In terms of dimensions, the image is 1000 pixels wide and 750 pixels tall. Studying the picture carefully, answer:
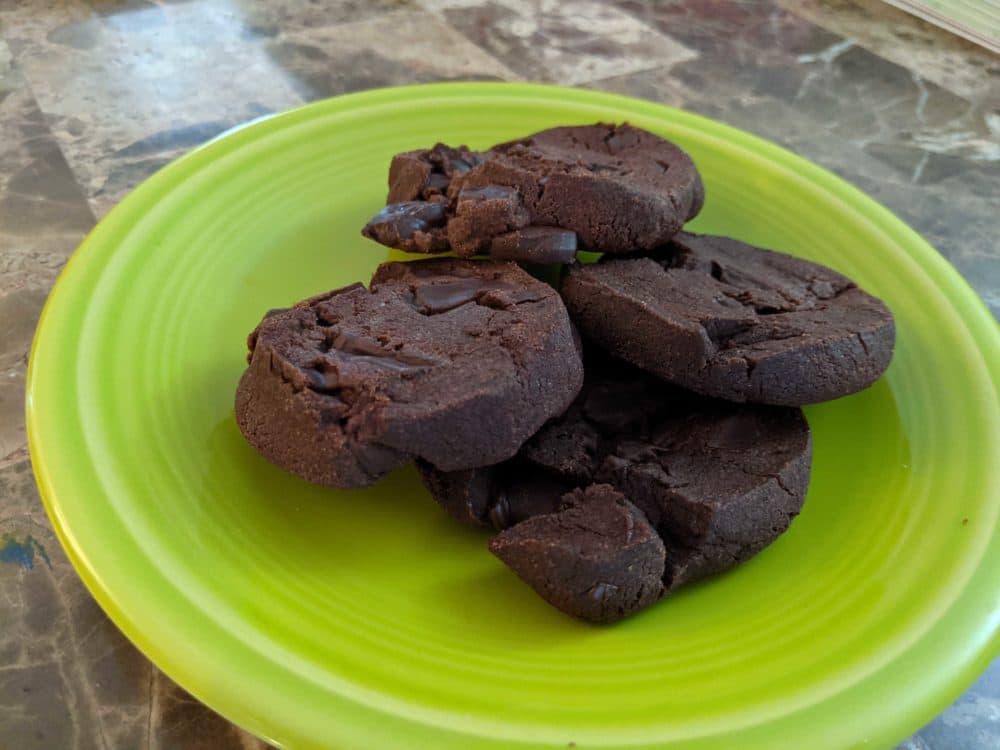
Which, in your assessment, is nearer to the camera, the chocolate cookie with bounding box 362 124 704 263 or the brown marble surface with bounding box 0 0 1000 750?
the chocolate cookie with bounding box 362 124 704 263

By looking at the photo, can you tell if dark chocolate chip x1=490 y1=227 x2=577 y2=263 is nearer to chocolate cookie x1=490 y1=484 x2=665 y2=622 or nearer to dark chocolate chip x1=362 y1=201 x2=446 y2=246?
dark chocolate chip x1=362 y1=201 x2=446 y2=246

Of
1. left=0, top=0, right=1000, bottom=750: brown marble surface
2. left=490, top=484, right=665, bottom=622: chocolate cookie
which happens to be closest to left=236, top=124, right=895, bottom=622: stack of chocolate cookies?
left=490, top=484, right=665, bottom=622: chocolate cookie

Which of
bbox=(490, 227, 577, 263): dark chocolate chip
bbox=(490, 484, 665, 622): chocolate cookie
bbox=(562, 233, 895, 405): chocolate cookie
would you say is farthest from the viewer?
bbox=(490, 227, 577, 263): dark chocolate chip

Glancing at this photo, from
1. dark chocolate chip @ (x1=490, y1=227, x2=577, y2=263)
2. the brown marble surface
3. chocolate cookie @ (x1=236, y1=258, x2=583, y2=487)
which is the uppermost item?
dark chocolate chip @ (x1=490, y1=227, x2=577, y2=263)

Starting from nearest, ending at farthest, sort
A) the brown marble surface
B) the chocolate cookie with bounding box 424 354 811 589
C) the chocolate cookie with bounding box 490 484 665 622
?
the chocolate cookie with bounding box 490 484 665 622
the chocolate cookie with bounding box 424 354 811 589
the brown marble surface

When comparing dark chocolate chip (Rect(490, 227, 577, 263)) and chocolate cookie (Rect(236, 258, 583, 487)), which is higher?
dark chocolate chip (Rect(490, 227, 577, 263))

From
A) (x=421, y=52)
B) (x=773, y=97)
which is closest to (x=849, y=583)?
(x=773, y=97)

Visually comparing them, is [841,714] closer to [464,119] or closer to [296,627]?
[296,627]
